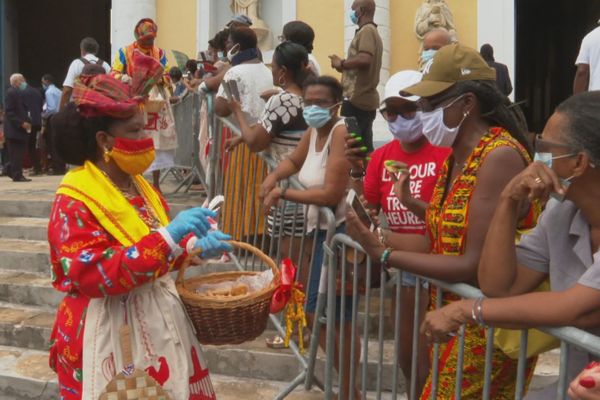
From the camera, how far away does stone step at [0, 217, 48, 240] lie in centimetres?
706

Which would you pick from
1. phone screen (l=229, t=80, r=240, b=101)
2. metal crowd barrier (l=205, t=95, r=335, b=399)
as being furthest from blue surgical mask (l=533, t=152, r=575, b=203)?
phone screen (l=229, t=80, r=240, b=101)

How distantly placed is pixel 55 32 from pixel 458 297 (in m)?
21.5

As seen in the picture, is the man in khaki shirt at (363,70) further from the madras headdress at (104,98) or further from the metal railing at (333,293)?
the madras headdress at (104,98)

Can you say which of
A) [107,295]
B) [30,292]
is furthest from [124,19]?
[107,295]

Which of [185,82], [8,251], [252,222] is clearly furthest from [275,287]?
[185,82]

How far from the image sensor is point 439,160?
11.5 feet

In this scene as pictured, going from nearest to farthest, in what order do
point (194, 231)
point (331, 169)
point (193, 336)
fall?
1. point (194, 231)
2. point (193, 336)
3. point (331, 169)

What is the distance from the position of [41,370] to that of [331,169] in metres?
2.54

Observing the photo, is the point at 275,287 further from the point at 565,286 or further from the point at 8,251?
the point at 8,251

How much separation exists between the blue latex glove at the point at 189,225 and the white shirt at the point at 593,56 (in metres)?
4.36

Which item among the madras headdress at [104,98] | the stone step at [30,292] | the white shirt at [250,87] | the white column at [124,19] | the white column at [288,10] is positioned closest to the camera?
the madras headdress at [104,98]

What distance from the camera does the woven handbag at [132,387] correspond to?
265 centimetres

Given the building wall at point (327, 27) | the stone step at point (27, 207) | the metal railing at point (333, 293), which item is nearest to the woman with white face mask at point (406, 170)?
Answer: the metal railing at point (333, 293)

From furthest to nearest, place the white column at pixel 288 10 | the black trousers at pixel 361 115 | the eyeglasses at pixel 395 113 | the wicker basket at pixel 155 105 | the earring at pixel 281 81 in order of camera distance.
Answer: the white column at pixel 288 10
the wicker basket at pixel 155 105
the black trousers at pixel 361 115
the earring at pixel 281 81
the eyeglasses at pixel 395 113
